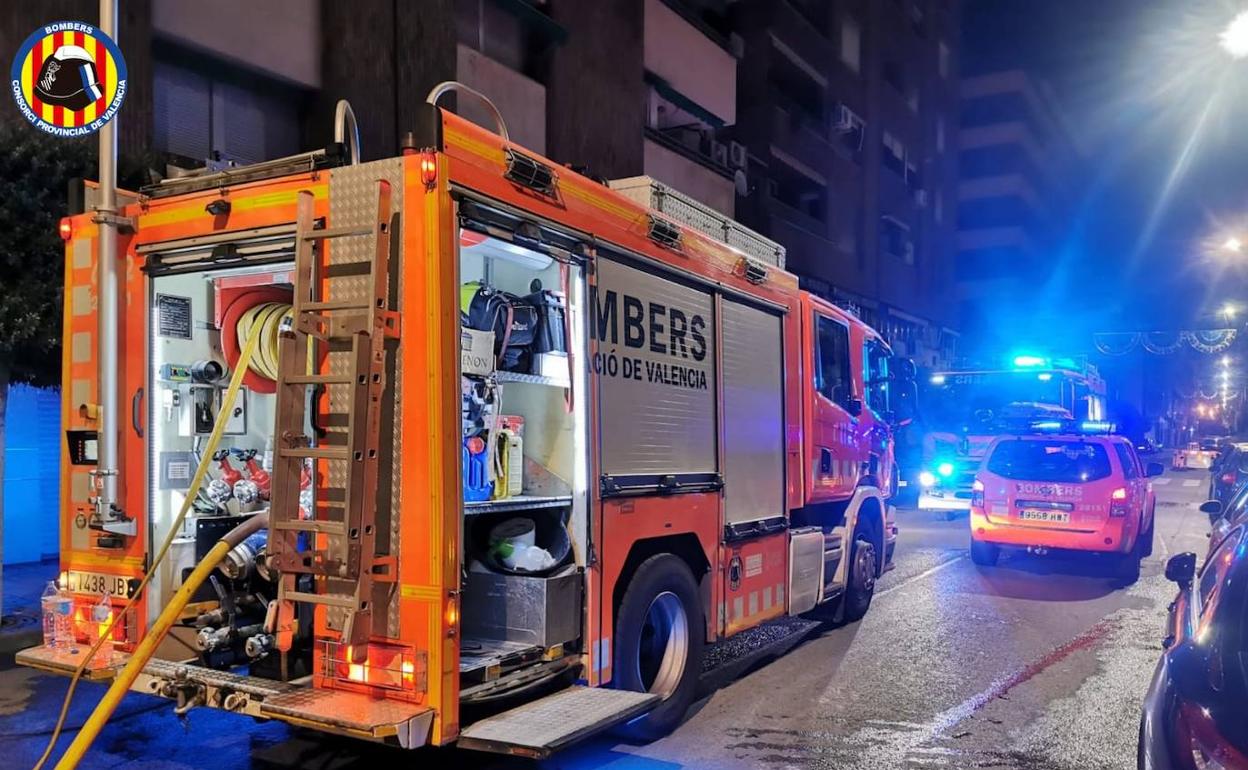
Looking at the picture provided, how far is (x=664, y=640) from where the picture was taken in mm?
5758

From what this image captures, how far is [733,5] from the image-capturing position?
27953mm

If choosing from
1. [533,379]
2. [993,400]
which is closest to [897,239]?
[993,400]

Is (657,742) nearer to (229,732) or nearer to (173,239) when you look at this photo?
(229,732)

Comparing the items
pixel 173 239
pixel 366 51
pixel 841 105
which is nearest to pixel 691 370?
pixel 173 239

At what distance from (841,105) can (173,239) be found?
3084cm

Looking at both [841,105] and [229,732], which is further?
[841,105]

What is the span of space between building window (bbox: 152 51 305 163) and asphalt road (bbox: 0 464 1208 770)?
280 inches

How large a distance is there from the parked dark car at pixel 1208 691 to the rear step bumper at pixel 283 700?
9.02ft

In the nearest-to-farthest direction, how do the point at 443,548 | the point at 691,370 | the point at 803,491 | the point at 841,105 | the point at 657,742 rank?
the point at 443,548, the point at 657,742, the point at 691,370, the point at 803,491, the point at 841,105

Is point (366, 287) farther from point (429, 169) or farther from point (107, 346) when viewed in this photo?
point (107, 346)

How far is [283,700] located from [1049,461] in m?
10.3

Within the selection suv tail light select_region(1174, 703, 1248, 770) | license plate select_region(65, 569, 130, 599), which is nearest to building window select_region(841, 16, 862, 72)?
license plate select_region(65, 569, 130, 599)

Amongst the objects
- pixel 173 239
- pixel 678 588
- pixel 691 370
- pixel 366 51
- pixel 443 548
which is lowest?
pixel 678 588

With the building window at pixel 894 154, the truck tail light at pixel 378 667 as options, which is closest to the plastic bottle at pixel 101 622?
the truck tail light at pixel 378 667
